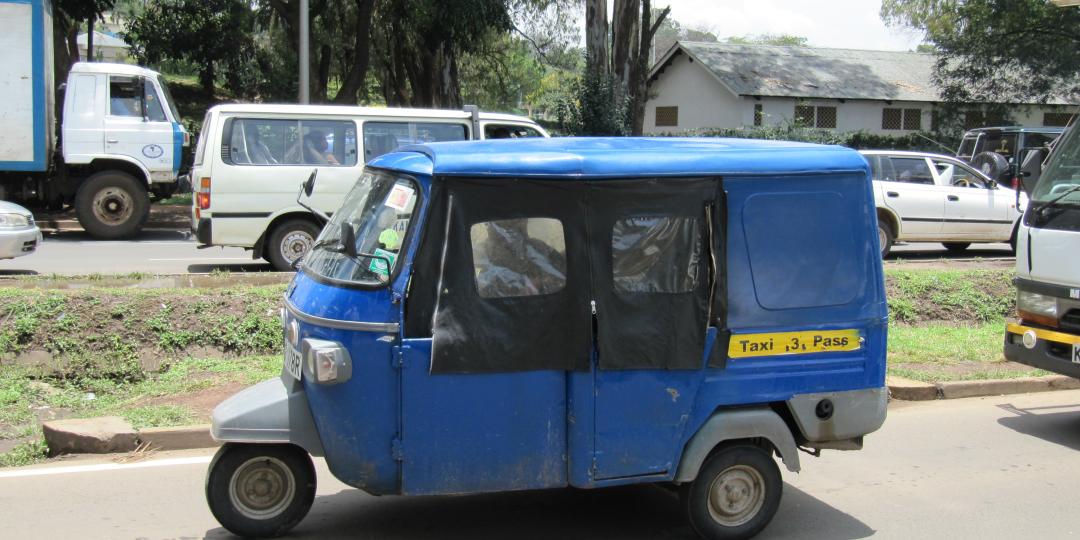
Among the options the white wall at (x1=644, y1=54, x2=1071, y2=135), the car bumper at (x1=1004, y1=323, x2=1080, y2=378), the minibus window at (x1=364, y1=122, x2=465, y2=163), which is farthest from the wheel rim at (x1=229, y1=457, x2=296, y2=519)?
the white wall at (x1=644, y1=54, x2=1071, y2=135)

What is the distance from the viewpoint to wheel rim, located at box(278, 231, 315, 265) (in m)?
12.0

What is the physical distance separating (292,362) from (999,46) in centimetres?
3086

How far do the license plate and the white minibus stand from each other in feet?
23.7

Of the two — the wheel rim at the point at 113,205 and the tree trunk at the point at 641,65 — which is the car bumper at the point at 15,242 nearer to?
the wheel rim at the point at 113,205

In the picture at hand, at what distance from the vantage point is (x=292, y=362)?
15.4 ft

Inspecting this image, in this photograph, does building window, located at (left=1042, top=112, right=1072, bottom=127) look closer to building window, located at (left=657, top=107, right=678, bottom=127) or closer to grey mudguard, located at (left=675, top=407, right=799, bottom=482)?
building window, located at (left=657, top=107, right=678, bottom=127)

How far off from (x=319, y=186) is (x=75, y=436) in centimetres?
627

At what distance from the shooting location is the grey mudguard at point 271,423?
4457 millimetres

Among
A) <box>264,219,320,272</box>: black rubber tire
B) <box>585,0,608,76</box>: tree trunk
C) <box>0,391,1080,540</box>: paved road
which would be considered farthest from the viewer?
<box>585,0,608,76</box>: tree trunk

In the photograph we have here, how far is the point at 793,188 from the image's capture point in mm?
4809

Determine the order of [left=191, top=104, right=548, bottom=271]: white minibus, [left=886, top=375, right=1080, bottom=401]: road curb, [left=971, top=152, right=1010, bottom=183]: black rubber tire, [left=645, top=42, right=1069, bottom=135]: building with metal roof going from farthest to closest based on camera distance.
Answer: [left=645, top=42, right=1069, bottom=135]: building with metal roof < [left=971, top=152, right=1010, bottom=183]: black rubber tire < [left=191, top=104, right=548, bottom=271]: white minibus < [left=886, top=375, right=1080, bottom=401]: road curb

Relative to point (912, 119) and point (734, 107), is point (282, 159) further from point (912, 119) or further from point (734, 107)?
point (912, 119)

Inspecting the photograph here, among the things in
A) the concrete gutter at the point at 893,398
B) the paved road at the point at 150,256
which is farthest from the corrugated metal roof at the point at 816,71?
the concrete gutter at the point at 893,398

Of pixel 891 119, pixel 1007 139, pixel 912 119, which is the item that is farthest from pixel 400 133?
pixel 912 119
